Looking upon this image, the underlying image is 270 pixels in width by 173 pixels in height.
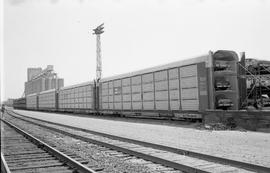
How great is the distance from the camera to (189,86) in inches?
679

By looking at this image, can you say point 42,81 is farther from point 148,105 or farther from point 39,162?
point 39,162

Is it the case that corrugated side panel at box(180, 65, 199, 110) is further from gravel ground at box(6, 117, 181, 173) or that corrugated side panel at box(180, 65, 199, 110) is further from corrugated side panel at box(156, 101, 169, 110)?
gravel ground at box(6, 117, 181, 173)

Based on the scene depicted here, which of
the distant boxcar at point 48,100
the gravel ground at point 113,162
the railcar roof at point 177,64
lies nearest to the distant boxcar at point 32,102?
the distant boxcar at point 48,100

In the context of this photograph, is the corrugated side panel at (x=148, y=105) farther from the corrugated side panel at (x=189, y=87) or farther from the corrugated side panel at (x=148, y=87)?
the corrugated side panel at (x=189, y=87)

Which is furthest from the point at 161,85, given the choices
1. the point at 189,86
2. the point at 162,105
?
the point at 189,86

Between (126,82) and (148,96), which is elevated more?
(126,82)

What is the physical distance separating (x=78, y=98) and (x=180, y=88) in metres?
22.1

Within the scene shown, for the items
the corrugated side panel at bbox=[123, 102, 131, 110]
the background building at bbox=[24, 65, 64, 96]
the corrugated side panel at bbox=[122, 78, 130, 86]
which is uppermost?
the background building at bbox=[24, 65, 64, 96]

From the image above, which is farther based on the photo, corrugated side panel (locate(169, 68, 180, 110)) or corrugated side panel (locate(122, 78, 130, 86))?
corrugated side panel (locate(122, 78, 130, 86))

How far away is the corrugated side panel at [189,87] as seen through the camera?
16.8m

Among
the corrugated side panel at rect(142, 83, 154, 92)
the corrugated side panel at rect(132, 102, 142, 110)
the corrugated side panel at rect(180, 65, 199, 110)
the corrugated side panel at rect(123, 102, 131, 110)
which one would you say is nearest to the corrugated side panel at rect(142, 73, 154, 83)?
the corrugated side panel at rect(142, 83, 154, 92)

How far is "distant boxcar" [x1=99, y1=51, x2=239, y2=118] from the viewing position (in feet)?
53.7

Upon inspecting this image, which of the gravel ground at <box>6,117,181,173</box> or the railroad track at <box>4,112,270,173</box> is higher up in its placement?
the railroad track at <box>4,112,270,173</box>

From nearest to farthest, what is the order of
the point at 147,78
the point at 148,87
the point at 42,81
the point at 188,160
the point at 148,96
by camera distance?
the point at 188,160, the point at 148,96, the point at 148,87, the point at 147,78, the point at 42,81
